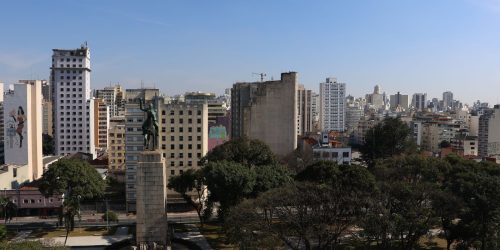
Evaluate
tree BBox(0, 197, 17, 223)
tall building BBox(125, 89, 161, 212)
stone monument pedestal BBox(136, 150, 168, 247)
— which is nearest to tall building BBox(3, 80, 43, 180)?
tree BBox(0, 197, 17, 223)

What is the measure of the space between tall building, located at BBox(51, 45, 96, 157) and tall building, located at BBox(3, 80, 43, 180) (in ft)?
70.6

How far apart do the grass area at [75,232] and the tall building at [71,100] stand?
171 feet

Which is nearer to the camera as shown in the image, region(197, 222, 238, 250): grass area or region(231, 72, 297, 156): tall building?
region(197, 222, 238, 250): grass area

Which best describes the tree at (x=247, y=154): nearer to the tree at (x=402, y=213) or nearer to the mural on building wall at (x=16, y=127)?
the tree at (x=402, y=213)

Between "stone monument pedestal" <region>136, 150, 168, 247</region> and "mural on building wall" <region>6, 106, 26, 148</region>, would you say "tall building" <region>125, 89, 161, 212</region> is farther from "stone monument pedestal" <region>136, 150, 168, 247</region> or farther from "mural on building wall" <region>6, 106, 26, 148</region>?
"stone monument pedestal" <region>136, 150, 168, 247</region>

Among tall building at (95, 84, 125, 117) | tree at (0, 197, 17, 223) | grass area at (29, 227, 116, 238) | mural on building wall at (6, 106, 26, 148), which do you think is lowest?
grass area at (29, 227, 116, 238)

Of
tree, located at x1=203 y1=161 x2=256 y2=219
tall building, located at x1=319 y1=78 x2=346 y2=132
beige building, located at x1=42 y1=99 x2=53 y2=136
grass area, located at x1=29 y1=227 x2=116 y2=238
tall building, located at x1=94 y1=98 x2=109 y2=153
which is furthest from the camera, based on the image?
tall building, located at x1=319 y1=78 x2=346 y2=132

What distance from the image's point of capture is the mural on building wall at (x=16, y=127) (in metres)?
74.1

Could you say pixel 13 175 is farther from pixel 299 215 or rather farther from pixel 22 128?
pixel 299 215

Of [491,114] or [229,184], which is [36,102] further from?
[491,114]

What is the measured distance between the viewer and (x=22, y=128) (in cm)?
7481

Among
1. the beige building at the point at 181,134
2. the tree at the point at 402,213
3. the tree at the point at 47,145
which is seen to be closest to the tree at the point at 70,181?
the beige building at the point at 181,134

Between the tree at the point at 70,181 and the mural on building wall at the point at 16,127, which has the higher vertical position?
the mural on building wall at the point at 16,127

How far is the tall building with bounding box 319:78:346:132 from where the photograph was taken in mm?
175875
